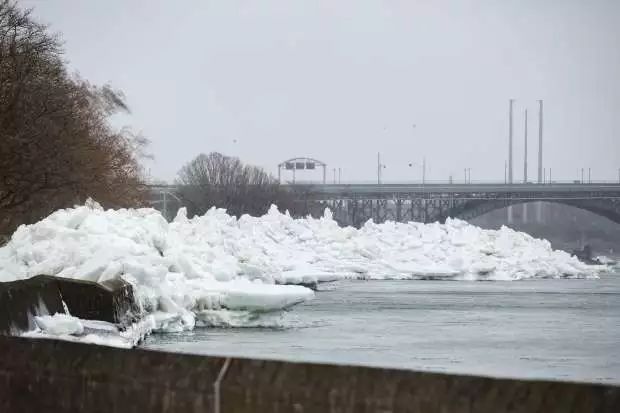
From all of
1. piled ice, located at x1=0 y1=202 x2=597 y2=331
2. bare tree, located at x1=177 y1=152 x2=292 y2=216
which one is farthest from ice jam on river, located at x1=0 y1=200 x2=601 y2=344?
bare tree, located at x1=177 y1=152 x2=292 y2=216

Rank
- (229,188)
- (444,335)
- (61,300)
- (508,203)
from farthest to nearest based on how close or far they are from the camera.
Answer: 1. (508,203)
2. (229,188)
3. (444,335)
4. (61,300)

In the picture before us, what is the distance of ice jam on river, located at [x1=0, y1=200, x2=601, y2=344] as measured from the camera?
18.3 meters

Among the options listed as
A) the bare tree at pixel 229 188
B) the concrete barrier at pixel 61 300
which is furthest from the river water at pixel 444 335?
the bare tree at pixel 229 188

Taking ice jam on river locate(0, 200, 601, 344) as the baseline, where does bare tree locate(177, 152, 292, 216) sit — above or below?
above

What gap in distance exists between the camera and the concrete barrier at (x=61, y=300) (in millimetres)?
11445

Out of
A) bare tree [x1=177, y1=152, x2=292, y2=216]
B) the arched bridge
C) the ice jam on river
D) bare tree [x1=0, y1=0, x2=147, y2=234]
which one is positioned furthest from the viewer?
the arched bridge

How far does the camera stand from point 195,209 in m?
79.5

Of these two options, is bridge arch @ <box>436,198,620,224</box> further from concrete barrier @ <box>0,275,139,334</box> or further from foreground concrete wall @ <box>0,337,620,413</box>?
foreground concrete wall @ <box>0,337,620,413</box>

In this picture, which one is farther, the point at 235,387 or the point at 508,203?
the point at 508,203

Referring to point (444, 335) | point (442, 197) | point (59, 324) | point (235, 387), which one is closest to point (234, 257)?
point (444, 335)

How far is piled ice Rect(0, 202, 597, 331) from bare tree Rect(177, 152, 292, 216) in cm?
2747

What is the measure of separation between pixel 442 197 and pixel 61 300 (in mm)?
76889

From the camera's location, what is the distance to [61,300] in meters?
14.4

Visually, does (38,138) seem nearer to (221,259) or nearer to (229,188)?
(221,259)
